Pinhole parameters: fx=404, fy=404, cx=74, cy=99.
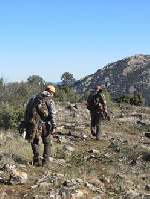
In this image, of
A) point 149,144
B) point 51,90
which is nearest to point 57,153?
point 51,90

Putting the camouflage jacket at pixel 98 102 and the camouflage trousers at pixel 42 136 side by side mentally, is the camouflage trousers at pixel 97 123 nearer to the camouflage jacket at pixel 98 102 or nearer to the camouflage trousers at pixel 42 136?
the camouflage jacket at pixel 98 102

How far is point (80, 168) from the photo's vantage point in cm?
905

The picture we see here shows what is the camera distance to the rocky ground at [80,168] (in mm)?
7055

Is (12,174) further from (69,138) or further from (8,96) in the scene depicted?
(8,96)

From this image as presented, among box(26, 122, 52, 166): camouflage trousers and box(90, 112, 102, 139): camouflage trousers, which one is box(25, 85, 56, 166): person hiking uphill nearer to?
box(26, 122, 52, 166): camouflage trousers

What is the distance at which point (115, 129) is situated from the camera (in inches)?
661

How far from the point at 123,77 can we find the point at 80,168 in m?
106

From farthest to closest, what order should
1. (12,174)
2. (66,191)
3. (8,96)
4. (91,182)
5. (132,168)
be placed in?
1. (8,96)
2. (132,168)
3. (91,182)
4. (12,174)
5. (66,191)

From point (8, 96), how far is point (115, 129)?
18.1 ft

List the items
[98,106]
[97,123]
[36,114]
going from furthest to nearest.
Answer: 1. [97,123]
2. [98,106]
3. [36,114]

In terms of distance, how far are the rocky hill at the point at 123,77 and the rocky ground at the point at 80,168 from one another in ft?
259

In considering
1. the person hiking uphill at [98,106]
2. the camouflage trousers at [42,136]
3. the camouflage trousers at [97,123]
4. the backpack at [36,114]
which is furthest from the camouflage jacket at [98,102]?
the backpack at [36,114]

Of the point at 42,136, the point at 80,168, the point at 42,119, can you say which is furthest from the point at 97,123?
the point at 42,119

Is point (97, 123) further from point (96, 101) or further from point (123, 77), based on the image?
point (123, 77)
